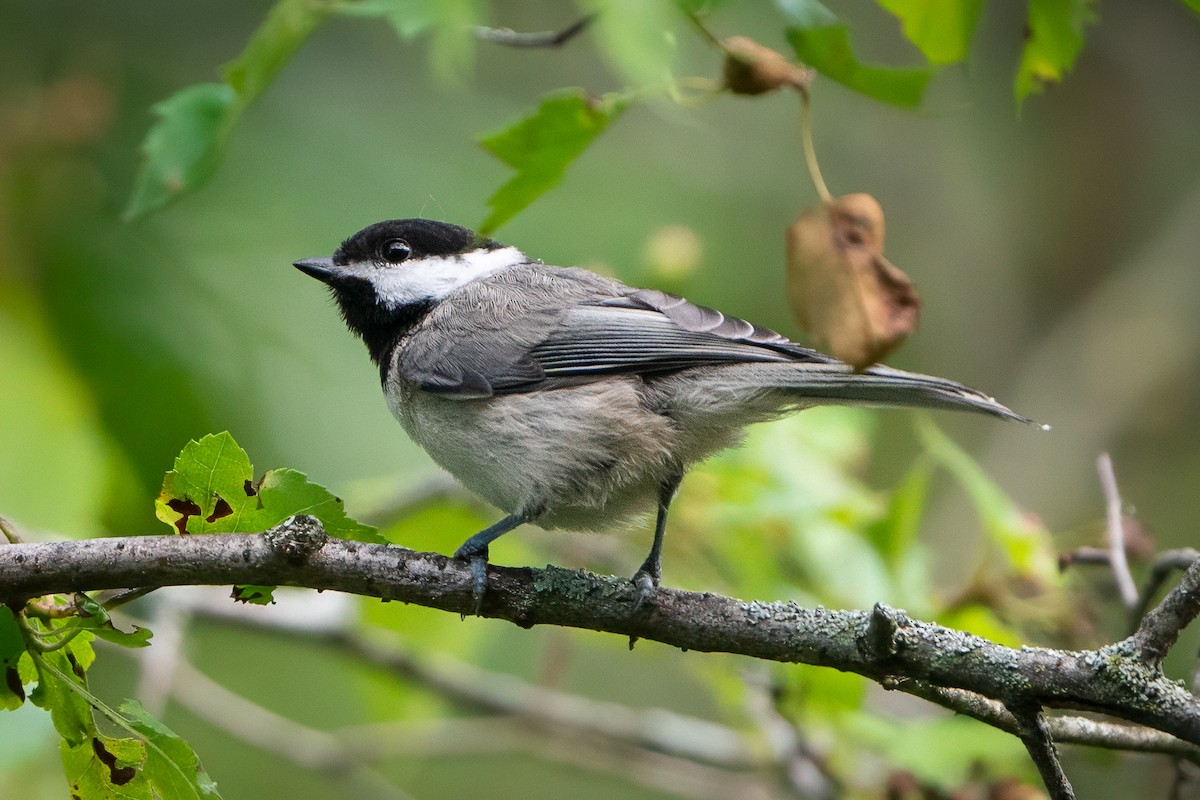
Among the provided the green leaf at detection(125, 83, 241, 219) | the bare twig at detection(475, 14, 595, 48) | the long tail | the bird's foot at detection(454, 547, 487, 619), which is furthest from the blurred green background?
the bird's foot at detection(454, 547, 487, 619)

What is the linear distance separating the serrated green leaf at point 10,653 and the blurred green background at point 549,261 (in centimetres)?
61

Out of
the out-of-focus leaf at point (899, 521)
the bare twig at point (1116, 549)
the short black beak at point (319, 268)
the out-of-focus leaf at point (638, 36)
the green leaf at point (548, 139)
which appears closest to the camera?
the out-of-focus leaf at point (638, 36)

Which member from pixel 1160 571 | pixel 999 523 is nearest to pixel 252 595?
pixel 1160 571

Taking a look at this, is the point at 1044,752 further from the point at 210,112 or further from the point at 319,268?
the point at 319,268

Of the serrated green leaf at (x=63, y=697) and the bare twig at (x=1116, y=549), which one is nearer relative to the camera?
the serrated green leaf at (x=63, y=697)

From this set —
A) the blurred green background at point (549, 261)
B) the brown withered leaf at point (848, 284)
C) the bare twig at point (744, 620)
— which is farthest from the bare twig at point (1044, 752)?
the blurred green background at point (549, 261)

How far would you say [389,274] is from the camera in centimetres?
340

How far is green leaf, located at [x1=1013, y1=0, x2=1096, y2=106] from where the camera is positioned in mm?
1894

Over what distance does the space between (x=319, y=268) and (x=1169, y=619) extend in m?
2.42

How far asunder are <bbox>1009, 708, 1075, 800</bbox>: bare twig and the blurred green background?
0.89m

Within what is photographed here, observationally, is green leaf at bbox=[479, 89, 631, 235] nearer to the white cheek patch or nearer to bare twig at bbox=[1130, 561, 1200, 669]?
bare twig at bbox=[1130, 561, 1200, 669]

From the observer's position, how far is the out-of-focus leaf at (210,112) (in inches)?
83.0

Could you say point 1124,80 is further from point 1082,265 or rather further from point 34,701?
point 34,701

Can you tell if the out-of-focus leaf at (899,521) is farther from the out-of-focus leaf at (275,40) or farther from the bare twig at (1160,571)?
the out-of-focus leaf at (275,40)
